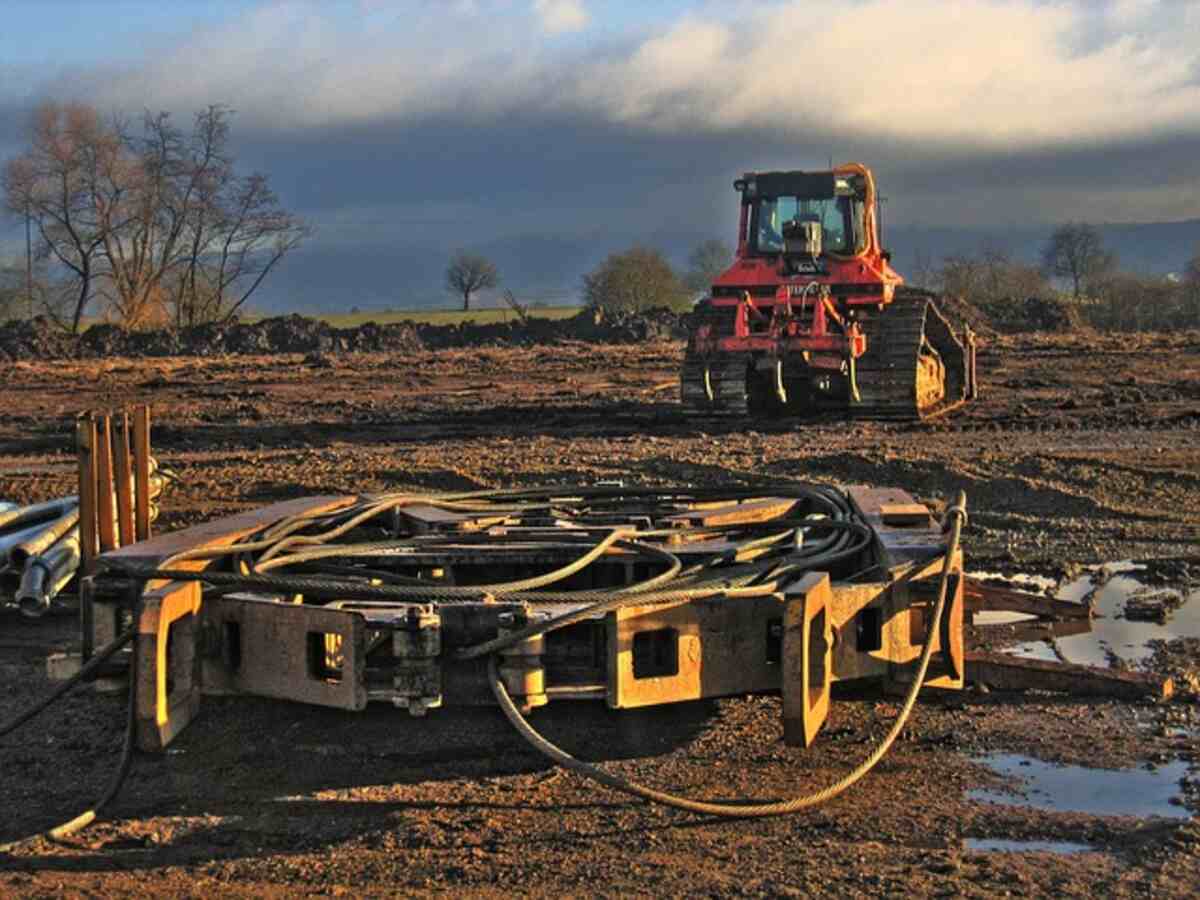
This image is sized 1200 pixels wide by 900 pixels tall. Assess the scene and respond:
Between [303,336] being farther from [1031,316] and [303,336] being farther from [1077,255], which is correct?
[1077,255]

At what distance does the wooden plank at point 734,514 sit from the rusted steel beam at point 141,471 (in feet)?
7.84

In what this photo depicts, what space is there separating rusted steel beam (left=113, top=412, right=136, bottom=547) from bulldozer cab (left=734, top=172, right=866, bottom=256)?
13.4 m

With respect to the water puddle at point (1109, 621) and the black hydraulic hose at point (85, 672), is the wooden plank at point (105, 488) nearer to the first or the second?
the black hydraulic hose at point (85, 672)

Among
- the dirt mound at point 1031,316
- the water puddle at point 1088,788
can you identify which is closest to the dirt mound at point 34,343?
the dirt mound at point 1031,316

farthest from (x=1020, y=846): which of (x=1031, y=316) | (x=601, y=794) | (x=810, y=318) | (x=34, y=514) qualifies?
(x=1031, y=316)

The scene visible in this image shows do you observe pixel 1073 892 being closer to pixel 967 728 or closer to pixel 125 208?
pixel 967 728

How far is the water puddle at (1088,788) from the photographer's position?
5305 millimetres

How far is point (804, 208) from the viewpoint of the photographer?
2028 centimetres

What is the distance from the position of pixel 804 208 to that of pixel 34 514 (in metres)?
12.8

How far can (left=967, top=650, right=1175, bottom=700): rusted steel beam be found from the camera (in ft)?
21.6

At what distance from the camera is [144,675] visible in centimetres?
541

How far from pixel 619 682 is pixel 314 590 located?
3.89 ft

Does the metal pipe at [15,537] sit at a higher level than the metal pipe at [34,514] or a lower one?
lower

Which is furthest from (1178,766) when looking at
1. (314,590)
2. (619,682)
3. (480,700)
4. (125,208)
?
(125,208)
